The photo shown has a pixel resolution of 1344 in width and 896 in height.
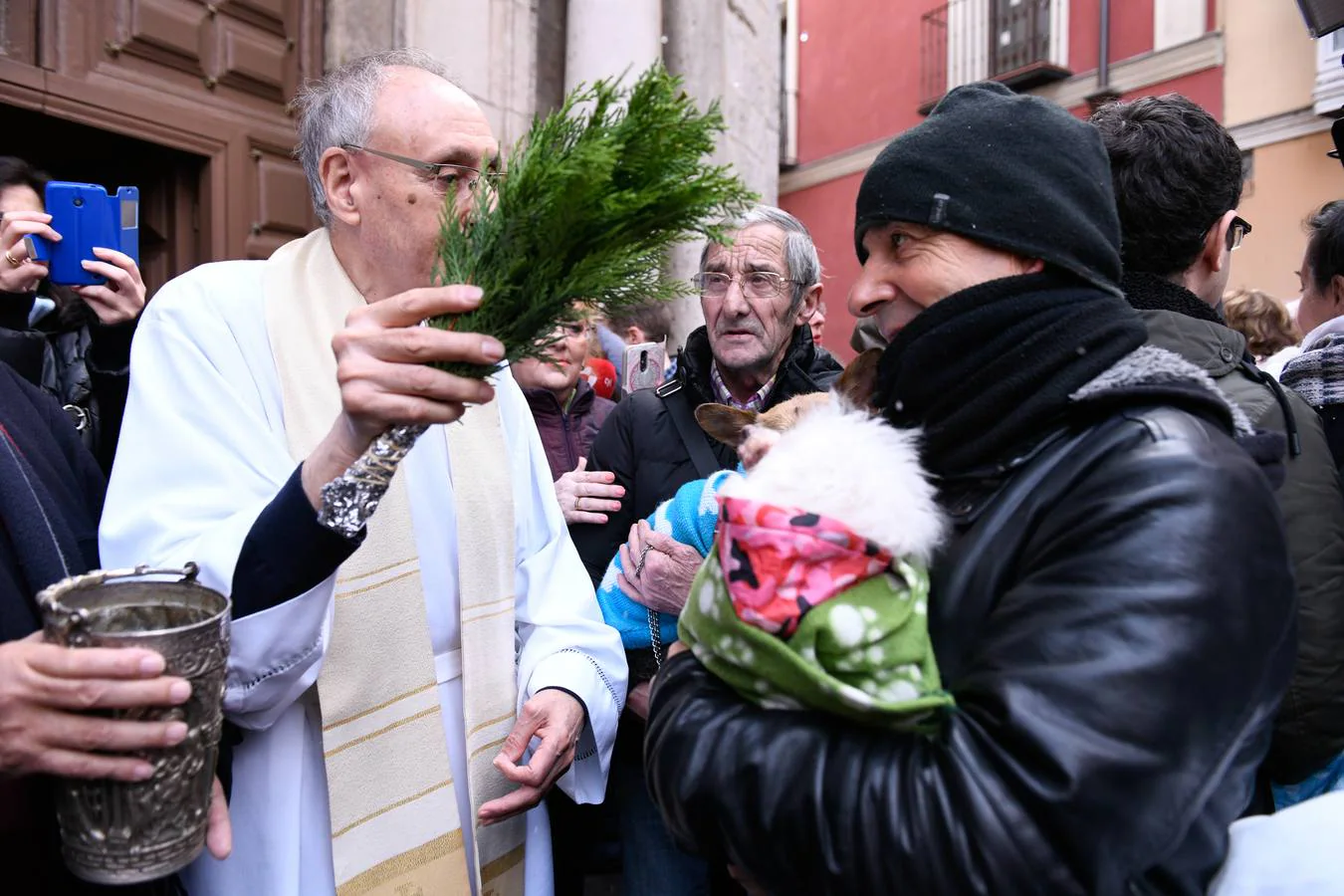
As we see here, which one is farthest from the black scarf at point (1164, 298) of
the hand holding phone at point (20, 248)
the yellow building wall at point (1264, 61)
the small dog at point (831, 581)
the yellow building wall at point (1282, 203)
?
the yellow building wall at point (1264, 61)

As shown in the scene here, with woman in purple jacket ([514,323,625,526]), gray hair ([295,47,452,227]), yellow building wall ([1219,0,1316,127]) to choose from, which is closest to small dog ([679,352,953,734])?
gray hair ([295,47,452,227])

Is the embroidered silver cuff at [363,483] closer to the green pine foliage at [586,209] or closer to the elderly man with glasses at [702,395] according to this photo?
the green pine foliage at [586,209]

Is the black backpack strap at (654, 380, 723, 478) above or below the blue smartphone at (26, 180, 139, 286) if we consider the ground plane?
below

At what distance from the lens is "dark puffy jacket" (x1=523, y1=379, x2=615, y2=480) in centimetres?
371

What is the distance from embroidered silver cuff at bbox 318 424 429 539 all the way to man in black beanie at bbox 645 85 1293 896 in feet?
1.60

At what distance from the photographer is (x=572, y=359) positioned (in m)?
3.79

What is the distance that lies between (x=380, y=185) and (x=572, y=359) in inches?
74.7

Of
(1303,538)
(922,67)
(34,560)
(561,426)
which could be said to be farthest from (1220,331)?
(922,67)

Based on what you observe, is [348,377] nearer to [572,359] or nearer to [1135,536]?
[1135,536]

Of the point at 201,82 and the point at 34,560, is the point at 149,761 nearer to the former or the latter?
the point at 34,560

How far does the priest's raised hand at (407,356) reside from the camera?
3.94 ft

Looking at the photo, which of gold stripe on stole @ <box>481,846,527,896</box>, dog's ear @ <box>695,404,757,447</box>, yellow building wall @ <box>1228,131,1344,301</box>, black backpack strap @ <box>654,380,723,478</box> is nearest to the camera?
gold stripe on stole @ <box>481,846,527,896</box>

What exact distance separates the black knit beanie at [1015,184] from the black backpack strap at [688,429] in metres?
1.40

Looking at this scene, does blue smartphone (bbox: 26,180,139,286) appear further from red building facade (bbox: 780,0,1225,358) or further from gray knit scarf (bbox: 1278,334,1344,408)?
red building facade (bbox: 780,0,1225,358)
